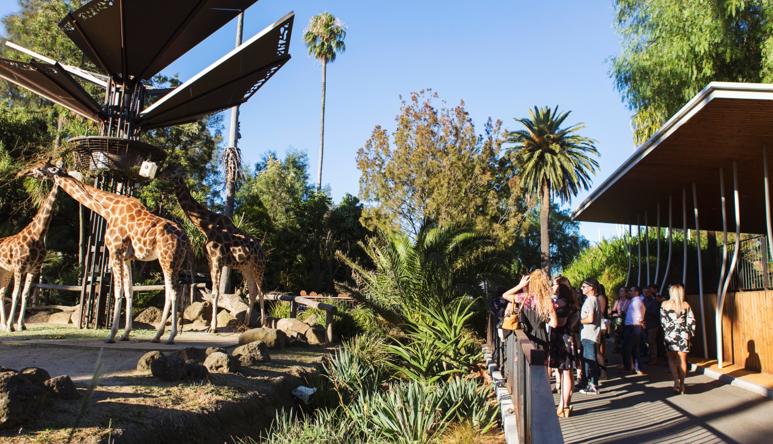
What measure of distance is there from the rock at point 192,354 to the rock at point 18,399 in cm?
299

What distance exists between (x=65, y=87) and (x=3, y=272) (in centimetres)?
397

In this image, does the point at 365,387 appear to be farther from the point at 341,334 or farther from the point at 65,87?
the point at 65,87

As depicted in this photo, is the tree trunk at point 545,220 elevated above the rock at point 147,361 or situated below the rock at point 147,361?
above

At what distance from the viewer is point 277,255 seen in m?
33.8

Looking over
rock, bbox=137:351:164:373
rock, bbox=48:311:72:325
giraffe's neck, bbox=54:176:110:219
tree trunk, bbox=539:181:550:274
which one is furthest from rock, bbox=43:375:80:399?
tree trunk, bbox=539:181:550:274

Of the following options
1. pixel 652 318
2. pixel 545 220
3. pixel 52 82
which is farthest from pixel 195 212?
pixel 545 220

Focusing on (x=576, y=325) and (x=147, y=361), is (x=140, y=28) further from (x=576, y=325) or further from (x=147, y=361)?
(x=576, y=325)

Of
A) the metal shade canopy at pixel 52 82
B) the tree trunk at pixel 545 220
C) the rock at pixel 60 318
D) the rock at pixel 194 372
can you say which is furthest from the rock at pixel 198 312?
the tree trunk at pixel 545 220

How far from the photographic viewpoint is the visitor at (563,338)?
9.16m

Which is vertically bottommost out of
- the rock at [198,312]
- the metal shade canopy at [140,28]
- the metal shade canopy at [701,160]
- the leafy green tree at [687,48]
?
the rock at [198,312]

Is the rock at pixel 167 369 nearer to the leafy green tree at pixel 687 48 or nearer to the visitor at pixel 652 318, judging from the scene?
the visitor at pixel 652 318

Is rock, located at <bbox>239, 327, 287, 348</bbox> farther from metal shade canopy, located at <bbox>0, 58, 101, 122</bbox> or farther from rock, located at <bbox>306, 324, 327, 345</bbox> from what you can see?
metal shade canopy, located at <bbox>0, 58, 101, 122</bbox>

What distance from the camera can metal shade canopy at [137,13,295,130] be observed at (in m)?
13.8

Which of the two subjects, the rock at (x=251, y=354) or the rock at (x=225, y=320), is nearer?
the rock at (x=251, y=354)
